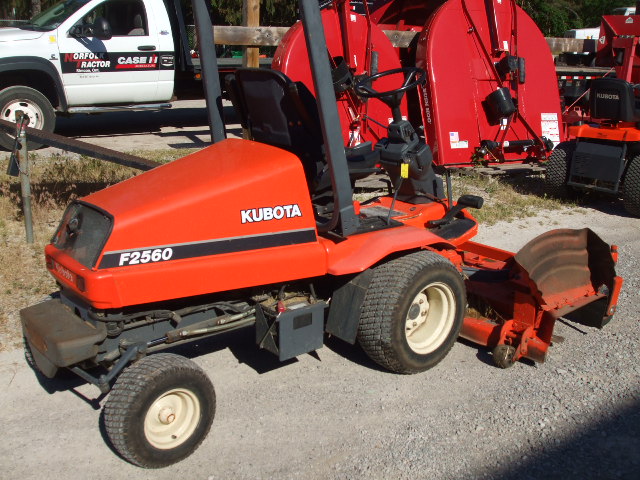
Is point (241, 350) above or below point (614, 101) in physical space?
below

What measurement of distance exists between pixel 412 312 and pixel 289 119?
4.23 ft

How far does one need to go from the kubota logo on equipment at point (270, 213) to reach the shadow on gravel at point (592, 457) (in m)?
1.57

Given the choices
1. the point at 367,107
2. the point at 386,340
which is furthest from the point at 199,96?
the point at 386,340

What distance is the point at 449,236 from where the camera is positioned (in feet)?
14.6

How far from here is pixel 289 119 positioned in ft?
12.4

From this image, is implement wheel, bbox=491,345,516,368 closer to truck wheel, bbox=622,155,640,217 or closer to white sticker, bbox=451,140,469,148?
truck wheel, bbox=622,155,640,217

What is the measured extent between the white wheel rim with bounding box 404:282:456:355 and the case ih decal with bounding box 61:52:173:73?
7710 mm

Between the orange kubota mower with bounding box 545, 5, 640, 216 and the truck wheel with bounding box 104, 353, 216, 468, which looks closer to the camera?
the truck wheel with bounding box 104, 353, 216, 468

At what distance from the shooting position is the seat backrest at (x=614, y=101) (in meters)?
7.45

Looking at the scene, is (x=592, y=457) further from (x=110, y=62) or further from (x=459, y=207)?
(x=110, y=62)

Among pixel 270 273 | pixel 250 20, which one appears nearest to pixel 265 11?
pixel 250 20

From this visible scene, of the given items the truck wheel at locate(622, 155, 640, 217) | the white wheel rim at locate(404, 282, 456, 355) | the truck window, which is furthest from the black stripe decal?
the truck window

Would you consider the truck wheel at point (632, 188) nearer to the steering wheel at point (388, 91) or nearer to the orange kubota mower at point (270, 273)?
the orange kubota mower at point (270, 273)

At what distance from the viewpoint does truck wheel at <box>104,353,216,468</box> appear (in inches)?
119
